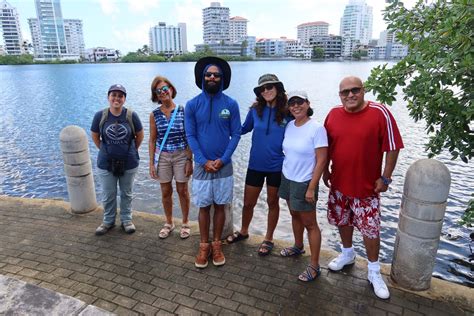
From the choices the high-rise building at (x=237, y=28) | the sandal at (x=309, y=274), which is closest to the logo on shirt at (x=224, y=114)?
the sandal at (x=309, y=274)

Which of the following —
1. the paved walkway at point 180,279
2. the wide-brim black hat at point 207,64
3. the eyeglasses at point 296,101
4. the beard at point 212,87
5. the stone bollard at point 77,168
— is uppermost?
the wide-brim black hat at point 207,64

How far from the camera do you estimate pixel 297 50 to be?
534 feet

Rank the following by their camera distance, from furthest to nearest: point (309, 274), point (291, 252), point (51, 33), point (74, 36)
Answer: point (74, 36) < point (51, 33) < point (291, 252) < point (309, 274)

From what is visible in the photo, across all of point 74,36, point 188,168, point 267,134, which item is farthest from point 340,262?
point 74,36

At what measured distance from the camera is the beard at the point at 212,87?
4.27 meters

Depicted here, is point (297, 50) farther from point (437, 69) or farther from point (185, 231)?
point (185, 231)

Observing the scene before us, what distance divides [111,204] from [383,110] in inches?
163

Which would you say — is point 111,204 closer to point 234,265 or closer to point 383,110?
point 234,265

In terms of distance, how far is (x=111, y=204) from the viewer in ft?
17.9

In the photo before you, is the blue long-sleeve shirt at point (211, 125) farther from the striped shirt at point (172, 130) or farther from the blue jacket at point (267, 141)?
the striped shirt at point (172, 130)

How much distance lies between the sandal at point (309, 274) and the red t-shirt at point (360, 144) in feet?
3.36

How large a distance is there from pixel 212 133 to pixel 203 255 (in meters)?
1.58

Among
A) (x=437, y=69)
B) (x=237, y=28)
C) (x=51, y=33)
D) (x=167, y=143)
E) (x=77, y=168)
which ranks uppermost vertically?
(x=237, y=28)

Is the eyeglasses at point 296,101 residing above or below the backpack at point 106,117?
above
